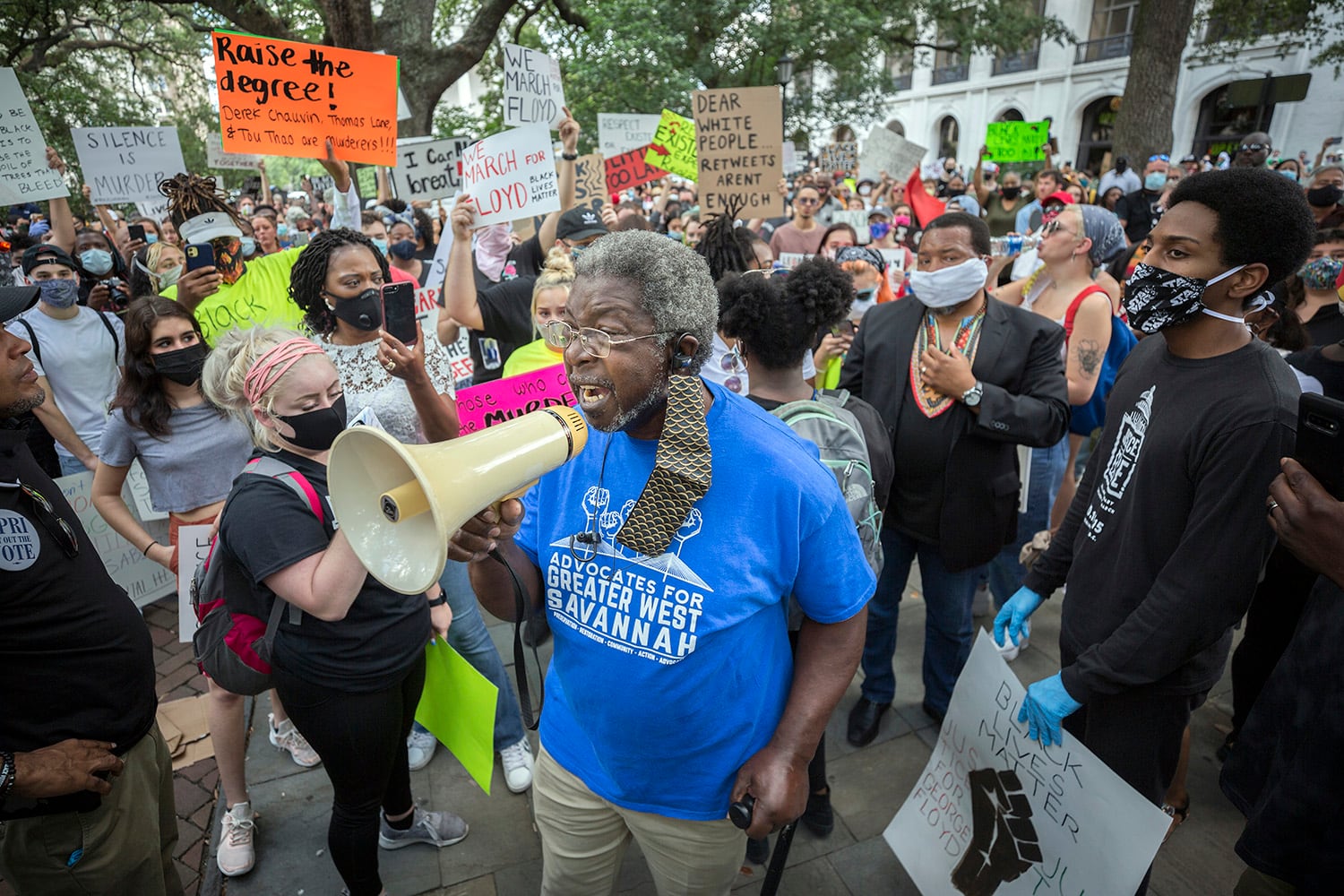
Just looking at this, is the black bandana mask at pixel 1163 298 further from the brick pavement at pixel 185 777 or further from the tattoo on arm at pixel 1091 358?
the brick pavement at pixel 185 777

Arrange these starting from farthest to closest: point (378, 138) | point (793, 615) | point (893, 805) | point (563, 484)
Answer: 1. point (378, 138)
2. point (893, 805)
3. point (793, 615)
4. point (563, 484)

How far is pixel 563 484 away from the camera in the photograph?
168cm

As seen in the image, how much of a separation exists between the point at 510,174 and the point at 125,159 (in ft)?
13.9

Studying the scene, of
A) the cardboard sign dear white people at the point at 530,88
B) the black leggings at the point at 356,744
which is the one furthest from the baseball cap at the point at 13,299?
the cardboard sign dear white people at the point at 530,88

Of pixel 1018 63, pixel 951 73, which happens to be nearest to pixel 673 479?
pixel 1018 63

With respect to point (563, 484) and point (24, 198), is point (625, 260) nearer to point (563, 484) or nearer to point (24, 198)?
point (563, 484)

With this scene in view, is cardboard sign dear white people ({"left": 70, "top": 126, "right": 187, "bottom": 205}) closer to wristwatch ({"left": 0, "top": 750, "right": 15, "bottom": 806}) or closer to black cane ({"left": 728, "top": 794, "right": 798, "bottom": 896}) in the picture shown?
wristwatch ({"left": 0, "top": 750, "right": 15, "bottom": 806})

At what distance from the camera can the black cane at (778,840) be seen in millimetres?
1579

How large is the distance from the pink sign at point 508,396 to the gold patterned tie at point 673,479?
4.03 feet

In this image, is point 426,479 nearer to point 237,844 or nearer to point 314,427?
point 314,427

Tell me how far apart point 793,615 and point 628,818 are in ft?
2.22

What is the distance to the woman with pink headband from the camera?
1.80 m

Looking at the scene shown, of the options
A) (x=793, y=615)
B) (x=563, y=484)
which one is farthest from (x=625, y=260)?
(x=793, y=615)

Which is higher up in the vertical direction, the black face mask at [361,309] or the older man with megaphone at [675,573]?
the black face mask at [361,309]
